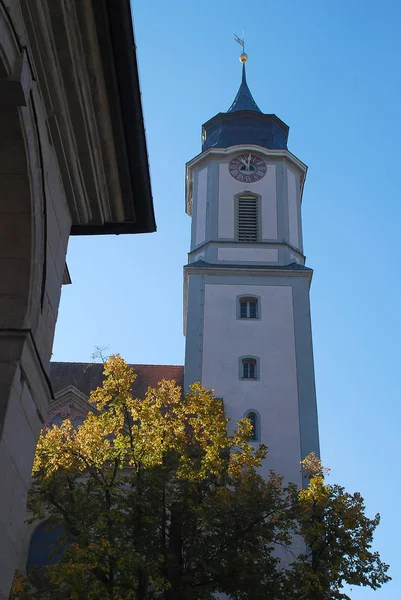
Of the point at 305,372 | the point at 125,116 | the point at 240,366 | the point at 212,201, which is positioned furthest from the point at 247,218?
the point at 125,116

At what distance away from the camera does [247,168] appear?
104 ft

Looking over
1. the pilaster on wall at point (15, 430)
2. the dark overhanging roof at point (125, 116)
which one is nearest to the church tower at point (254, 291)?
the dark overhanging roof at point (125, 116)

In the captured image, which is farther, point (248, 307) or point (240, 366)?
point (248, 307)

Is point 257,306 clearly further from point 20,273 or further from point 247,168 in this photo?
point 20,273

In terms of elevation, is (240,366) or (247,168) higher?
(247,168)

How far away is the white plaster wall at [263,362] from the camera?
2359cm

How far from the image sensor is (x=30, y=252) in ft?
20.3

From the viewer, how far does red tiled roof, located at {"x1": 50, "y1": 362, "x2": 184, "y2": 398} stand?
2827cm

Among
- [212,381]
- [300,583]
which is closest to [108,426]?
[300,583]

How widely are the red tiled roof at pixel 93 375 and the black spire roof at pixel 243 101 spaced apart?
14424 mm

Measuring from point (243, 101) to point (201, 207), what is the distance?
11.2 metres

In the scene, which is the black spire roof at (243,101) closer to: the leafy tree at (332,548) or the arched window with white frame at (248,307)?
the arched window with white frame at (248,307)

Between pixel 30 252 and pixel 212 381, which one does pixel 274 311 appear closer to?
pixel 212 381

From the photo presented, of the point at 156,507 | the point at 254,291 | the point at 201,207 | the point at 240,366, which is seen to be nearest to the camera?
the point at 156,507
